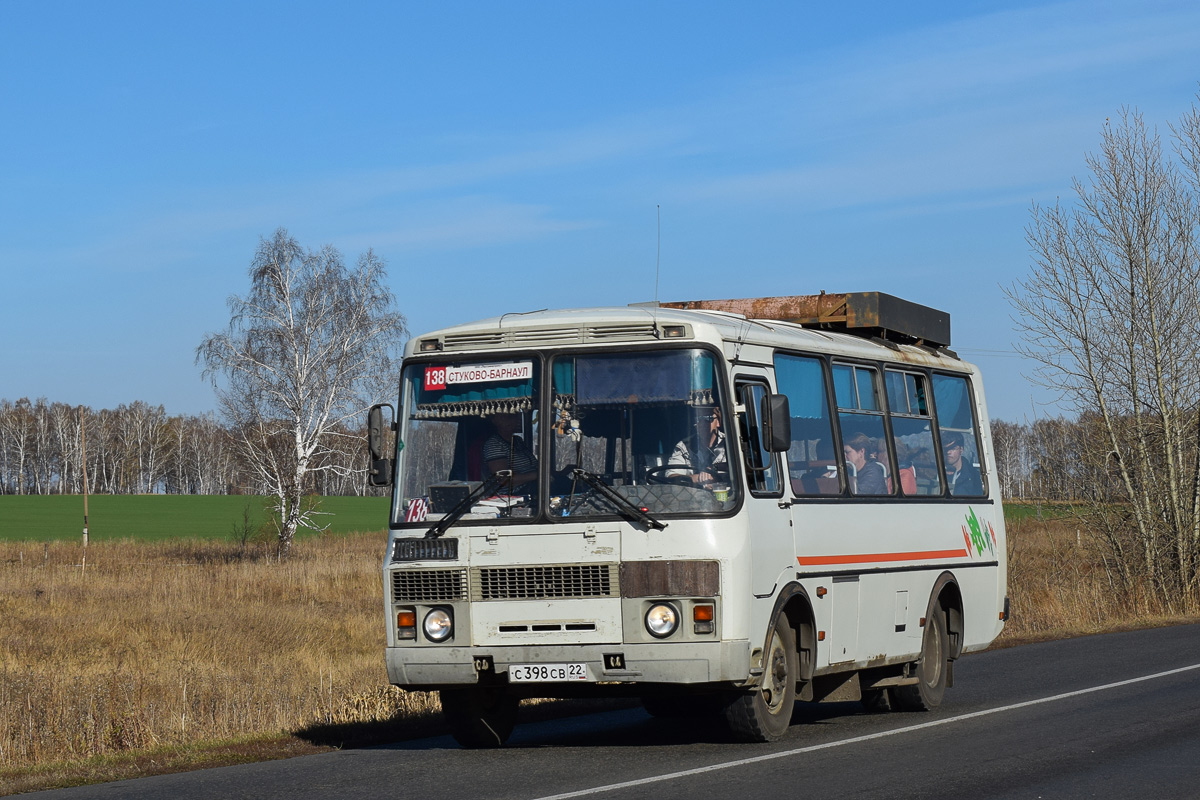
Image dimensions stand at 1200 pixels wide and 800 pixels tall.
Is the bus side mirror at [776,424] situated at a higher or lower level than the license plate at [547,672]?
higher

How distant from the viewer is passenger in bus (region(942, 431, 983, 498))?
45.5ft

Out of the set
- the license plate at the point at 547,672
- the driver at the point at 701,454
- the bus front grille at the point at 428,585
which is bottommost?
the license plate at the point at 547,672

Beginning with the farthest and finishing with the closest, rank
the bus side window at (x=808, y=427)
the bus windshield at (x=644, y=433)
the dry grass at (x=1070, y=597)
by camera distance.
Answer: the dry grass at (x=1070, y=597), the bus side window at (x=808, y=427), the bus windshield at (x=644, y=433)

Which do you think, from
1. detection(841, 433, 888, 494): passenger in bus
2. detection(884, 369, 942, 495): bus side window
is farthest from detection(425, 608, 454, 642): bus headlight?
detection(884, 369, 942, 495): bus side window

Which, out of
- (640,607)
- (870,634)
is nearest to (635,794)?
(640,607)

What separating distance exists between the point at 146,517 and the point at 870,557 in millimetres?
85999

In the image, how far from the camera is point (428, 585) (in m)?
9.97

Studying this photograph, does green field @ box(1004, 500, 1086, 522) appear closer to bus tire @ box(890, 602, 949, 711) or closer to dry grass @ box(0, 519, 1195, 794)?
dry grass @ box(0, 519, 1195, 794)

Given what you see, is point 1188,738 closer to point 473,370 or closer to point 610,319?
point 610,319

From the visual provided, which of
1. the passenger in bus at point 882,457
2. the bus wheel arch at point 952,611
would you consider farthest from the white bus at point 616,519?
the bus wheel arch at point 952,611

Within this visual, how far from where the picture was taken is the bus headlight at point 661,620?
9.52 metres

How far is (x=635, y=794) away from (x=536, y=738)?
10.8 feet

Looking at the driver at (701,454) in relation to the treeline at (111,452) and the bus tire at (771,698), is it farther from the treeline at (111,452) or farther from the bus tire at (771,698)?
the treeline at (111,452)

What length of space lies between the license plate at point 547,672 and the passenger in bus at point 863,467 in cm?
323
